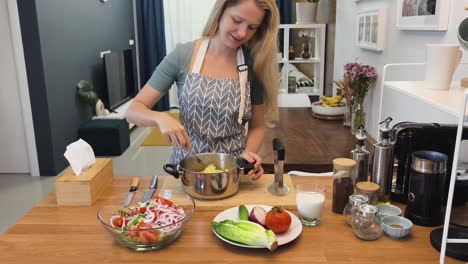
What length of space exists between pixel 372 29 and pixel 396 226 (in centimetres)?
177

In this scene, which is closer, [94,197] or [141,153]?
[94,197]

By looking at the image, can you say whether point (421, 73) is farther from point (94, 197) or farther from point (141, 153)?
point (141, 153)

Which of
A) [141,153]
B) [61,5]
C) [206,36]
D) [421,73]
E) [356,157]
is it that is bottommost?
[141,153]

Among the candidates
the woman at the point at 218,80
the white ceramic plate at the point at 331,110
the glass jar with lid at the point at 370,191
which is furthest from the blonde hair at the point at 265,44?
the white ceramic plate at the point at 331,110

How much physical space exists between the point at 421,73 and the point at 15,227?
1749 millimetres

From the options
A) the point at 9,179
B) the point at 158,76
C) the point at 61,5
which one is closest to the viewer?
the point at 158,76

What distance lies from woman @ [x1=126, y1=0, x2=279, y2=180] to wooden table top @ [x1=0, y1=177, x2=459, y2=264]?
480 millimetres

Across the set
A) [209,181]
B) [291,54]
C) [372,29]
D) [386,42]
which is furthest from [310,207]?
[291,54]

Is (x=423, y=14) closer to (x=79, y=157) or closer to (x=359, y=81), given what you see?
(x=359, y=81)

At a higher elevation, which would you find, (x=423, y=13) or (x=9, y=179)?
(x=423, y=13)

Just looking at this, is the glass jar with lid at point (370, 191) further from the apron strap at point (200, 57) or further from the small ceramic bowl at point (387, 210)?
the apron strap at point (200, 57)

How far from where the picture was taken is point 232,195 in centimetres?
138

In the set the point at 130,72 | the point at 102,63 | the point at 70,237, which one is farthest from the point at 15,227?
the point at 130,72

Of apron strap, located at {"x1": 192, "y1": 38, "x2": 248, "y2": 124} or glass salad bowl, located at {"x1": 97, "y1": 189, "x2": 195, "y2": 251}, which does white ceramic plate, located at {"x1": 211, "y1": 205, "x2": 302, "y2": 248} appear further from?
apron strap, located at {"x1": 192, "y1": 38, "x2": 248, "y2": 124}
